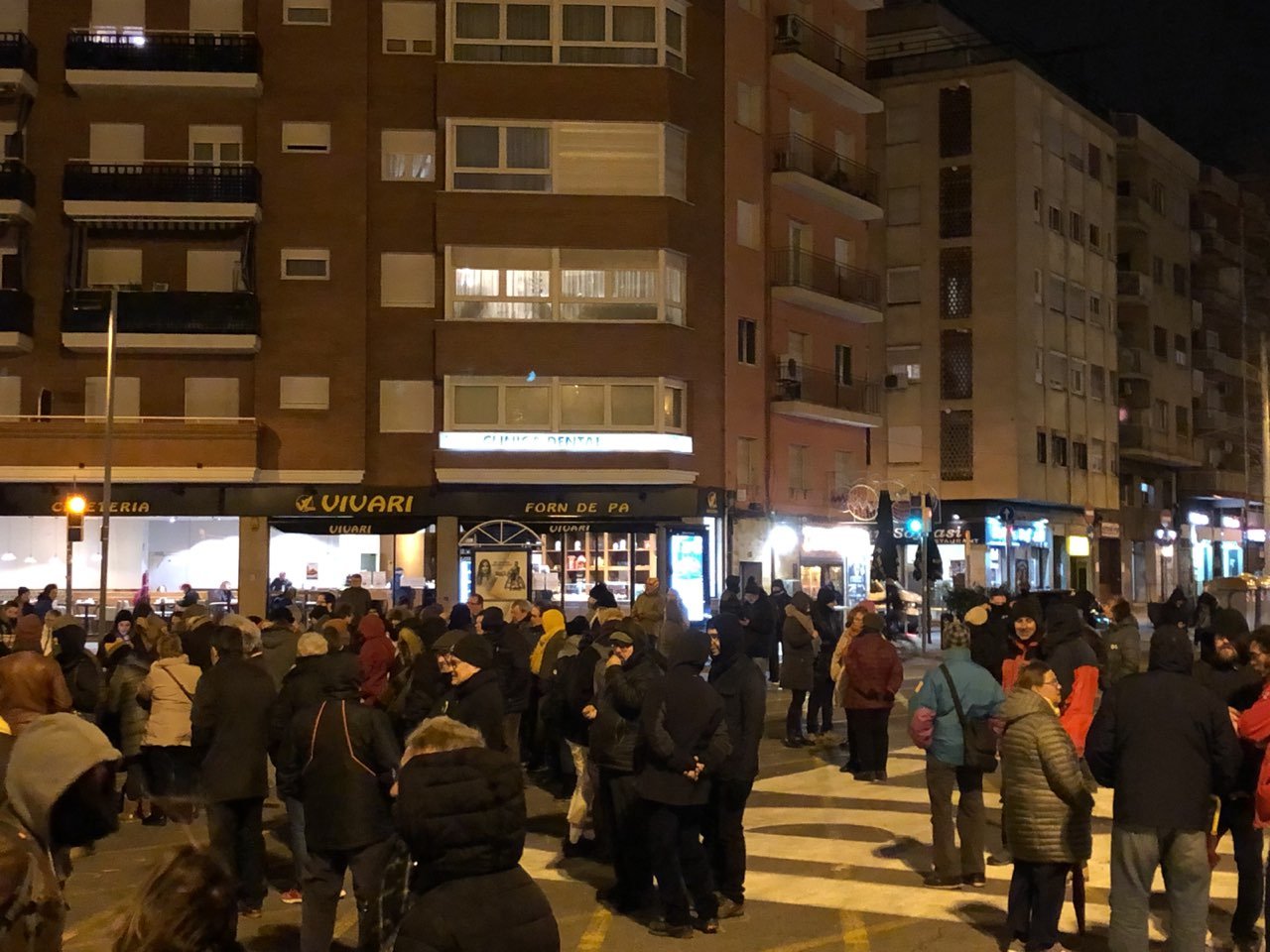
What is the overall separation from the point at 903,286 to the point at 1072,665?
130 feet

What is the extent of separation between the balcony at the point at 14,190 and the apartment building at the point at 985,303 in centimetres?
2885

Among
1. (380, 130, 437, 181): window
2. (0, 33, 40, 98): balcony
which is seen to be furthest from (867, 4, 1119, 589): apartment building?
(0, 33, 40, 98): balcony

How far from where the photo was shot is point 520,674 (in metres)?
14.0

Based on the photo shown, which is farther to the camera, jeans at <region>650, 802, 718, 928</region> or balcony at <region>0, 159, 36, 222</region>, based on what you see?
balcony at <region>0, 159, 36, 222</region>

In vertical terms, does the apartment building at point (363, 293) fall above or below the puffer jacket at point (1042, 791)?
above

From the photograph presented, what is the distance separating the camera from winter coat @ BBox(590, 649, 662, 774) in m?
9.72

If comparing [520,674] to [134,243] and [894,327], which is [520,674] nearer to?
[134,243]

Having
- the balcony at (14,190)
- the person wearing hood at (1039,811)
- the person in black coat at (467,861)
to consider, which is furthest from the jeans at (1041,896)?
the balcony at (14,190)

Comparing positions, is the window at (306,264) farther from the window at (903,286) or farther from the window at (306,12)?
the window at (903,286)

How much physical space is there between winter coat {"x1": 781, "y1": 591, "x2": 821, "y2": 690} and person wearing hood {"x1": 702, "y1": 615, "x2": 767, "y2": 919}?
823cm

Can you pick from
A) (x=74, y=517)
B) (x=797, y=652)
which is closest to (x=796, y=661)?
(x=797, y=652)

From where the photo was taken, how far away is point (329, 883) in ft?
25.6

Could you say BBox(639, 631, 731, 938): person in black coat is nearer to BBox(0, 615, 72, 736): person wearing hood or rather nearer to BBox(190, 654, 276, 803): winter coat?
BBox(190, 654, 276, 803): winter coat

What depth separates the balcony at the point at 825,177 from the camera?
3841 centimetres
